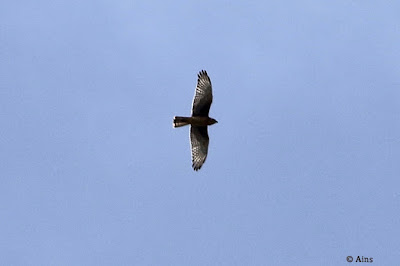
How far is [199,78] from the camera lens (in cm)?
7269

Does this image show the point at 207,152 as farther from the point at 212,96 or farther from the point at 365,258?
the point at 365,258

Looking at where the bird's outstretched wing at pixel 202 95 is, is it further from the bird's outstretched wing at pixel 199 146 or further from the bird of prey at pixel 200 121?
the bird's outstretched wing at pixel 199 146

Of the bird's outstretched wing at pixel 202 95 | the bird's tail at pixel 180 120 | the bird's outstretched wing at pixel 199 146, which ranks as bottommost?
the bird's outstretched wing at pixel 199 146

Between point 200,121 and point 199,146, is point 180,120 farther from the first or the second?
point 199,146

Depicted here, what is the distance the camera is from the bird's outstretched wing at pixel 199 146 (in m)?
73.8

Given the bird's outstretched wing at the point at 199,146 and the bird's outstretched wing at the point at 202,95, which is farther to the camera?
the bird's outstretched wing at the point at 199,146

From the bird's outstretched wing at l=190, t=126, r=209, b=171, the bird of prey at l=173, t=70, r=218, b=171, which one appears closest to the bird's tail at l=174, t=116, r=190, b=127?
the bird of prey at l=173, t=70, r=218, b=171

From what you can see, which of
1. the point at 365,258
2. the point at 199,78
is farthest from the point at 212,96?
the point at 365,258

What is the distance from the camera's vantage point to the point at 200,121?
72938 millimetres

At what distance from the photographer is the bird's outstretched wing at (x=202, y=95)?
238ft

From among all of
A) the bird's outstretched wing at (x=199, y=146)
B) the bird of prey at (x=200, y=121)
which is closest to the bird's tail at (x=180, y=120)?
the bird of prey at (x=200, y=121)

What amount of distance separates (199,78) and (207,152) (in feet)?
13.6

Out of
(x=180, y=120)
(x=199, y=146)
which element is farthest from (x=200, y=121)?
(x=199, y=146)

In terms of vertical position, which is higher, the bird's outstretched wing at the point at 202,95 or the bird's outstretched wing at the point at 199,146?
the bird's outstretched wing at the point at 202,95
